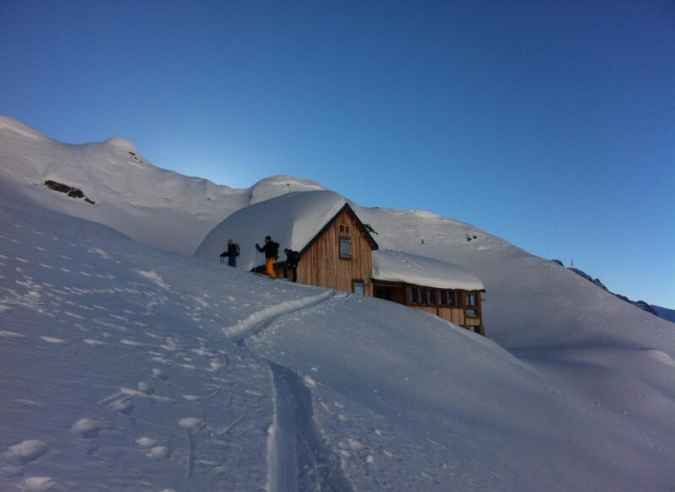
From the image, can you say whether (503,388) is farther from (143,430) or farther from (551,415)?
(143,430)

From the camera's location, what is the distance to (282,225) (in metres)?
25.8

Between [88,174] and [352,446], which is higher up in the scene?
[88,174]

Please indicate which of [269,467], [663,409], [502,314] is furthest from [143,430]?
[502,314]

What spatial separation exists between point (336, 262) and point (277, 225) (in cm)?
468

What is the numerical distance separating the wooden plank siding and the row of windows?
5.46 m

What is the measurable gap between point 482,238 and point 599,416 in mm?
67792

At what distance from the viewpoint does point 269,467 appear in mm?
3064

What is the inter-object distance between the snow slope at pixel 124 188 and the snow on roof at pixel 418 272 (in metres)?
30.4

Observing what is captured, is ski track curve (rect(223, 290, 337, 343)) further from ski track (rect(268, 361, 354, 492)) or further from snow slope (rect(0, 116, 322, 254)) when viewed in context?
snow slope (rect(0, 116, 322, 254))

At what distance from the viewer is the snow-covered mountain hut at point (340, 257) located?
24078 millimetres

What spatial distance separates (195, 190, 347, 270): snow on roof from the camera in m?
24.5

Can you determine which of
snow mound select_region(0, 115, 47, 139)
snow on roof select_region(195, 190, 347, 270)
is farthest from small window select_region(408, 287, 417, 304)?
snow mound select_region(0, 115, 47, 139)

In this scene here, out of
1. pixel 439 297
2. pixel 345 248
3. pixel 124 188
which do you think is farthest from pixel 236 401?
pixel 124 188

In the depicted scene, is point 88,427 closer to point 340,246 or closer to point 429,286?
point 340,246
